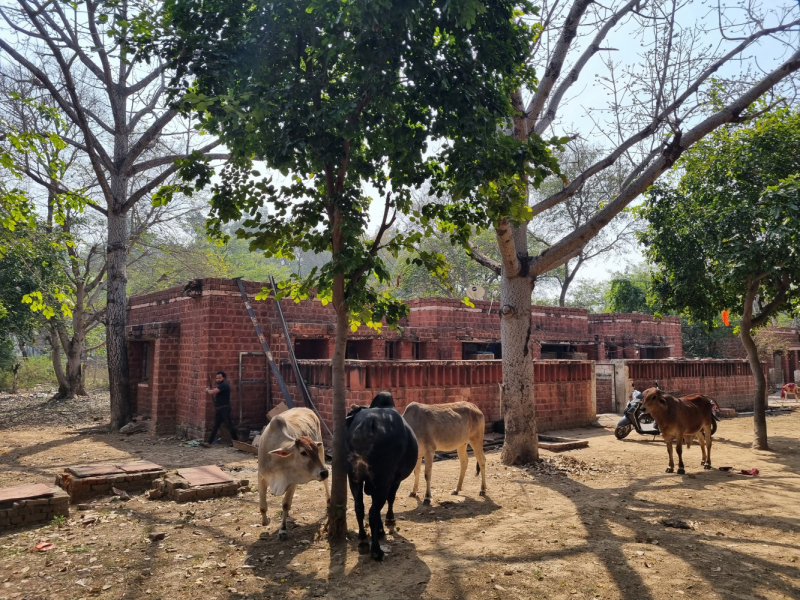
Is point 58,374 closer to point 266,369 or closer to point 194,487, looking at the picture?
point 266,369

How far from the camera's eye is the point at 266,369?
515 inches

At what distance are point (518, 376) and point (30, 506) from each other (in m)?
6.93

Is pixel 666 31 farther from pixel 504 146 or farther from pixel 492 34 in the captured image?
pixel 504 146

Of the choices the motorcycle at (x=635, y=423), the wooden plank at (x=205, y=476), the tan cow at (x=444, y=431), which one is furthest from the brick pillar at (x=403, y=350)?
the wooden plank at (x=205, y=476)

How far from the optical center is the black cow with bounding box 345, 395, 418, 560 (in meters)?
5.33

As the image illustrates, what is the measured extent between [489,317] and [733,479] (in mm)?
12059

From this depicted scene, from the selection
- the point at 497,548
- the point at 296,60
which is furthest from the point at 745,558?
the point at 296,60

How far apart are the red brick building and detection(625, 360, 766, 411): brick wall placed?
4.92 feet

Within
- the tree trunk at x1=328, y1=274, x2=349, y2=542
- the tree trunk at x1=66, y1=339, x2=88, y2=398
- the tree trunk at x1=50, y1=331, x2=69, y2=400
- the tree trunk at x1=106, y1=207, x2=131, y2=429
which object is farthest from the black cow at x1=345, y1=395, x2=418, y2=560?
the tree trunk at x1=50, y1=331, x2=69, y2=400

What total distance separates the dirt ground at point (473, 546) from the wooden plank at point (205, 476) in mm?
424

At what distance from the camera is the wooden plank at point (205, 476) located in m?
A: 7.47

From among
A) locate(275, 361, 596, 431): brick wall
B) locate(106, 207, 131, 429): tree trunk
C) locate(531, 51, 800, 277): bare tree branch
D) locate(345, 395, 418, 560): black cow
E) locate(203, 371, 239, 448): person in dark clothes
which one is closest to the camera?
locate(345, 395, 418, 560): black cow

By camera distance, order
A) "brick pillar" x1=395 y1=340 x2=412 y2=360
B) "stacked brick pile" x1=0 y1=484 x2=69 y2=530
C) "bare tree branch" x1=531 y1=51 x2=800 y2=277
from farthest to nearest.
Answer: "brick pillar" x1=395 y1=340 x2=412 y2=360
"bare tree branch" x1=531 y1=51 x2=800 y2=277
"stacked brick pile" x1=0 y1=484 x2=69 y2=530

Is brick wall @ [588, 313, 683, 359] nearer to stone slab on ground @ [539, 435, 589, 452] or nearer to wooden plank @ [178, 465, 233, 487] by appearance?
stone slab on ground @ [539, 435, 589, 452]
